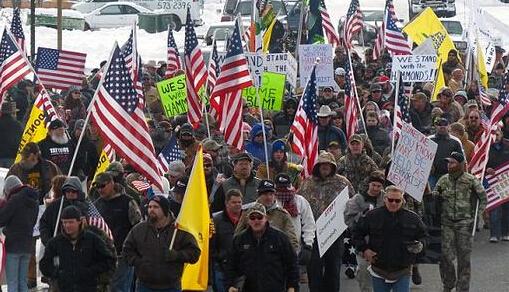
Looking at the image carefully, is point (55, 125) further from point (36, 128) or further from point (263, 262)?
point (263, 262)

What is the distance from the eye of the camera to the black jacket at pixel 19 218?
13805 millimetres

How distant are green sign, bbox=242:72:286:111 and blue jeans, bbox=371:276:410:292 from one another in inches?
305

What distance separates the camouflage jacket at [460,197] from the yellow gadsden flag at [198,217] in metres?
3.03

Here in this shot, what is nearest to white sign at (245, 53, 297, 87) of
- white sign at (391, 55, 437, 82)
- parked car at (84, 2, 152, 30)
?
white sign at (391, 55, 437, 82)

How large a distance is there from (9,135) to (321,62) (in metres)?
4.94

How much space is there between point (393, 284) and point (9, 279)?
3.75m

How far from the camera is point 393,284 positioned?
12648 mm

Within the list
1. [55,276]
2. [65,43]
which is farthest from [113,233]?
[65,43]

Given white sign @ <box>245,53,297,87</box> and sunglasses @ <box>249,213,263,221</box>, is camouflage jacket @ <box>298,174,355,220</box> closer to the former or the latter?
sunglasses @ <box>249,213,263,221</box>

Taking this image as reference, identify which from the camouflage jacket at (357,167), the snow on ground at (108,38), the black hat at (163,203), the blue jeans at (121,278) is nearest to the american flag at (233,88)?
the camouflage jacket at (357,167)

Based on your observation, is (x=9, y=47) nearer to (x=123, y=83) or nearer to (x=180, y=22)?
(x=123, y=83)

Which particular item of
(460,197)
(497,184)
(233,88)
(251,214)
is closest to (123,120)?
(251,214)

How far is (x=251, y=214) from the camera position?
11.6 m

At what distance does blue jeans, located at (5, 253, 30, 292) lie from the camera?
45.9ft
